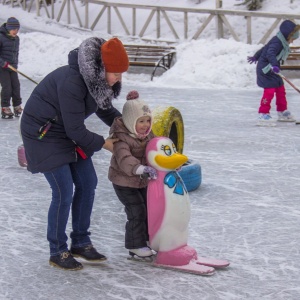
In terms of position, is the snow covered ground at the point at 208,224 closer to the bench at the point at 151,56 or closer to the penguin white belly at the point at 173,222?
the penguin white belly at the point at 173,222

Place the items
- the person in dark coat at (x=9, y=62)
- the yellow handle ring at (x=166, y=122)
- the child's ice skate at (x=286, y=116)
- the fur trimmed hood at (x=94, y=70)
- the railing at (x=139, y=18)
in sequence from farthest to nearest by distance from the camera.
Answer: the railing at (x=139, y=18) → the child's ice skate at (x=286, y=116) → the person in dark coat at (x=9, y=62) → the yellow handle ring at (x=166, y=122) → the fur trimmed hood at (x=94, y=70)

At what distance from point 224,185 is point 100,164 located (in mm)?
1437

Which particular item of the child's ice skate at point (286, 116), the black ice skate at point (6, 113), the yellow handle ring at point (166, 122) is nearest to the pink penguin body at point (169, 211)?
the yellow handle ring at point (166, 122)

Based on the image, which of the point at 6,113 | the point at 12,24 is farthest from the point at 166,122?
the point at 6,113

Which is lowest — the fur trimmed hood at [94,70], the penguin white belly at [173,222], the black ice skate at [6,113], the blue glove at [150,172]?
the penguin white belly at [173,222]

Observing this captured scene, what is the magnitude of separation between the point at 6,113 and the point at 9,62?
716mm

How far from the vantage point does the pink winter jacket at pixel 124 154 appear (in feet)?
14.5

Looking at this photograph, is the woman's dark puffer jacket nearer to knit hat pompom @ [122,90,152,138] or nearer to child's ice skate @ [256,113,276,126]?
knit hat pompom @ [122,90,152,138]

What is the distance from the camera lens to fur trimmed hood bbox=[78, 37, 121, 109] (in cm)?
412

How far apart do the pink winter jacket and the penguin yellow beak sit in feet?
0.36

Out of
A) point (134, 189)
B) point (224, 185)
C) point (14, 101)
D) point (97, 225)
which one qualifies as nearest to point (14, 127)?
point (14, 101)

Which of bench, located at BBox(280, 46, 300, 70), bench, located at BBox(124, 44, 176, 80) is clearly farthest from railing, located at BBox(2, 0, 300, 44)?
bench, located at BBox(280, 46, 300, 70)

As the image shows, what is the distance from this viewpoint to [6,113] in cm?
1070

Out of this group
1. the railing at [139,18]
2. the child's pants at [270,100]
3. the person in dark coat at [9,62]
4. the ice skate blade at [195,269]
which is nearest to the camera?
Result: the ice skate blade at [195,269]
